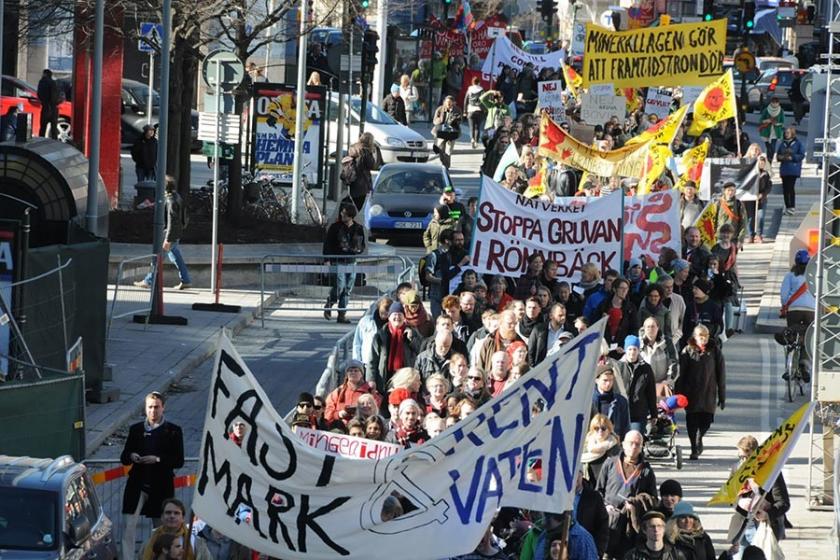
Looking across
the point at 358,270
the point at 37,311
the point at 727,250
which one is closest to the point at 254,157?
the point at 358,270

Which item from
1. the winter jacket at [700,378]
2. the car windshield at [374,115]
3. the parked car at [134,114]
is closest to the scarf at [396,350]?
the winter jacket at [700,378]

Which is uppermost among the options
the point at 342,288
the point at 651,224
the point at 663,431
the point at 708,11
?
the point at 708,11

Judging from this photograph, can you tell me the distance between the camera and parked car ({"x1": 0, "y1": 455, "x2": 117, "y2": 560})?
39.8 feet

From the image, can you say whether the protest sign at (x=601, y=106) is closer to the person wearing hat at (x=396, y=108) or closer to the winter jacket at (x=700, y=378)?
the person wearing hat at (x=396, y=108)

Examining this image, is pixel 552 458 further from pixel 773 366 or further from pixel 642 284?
pixel 773 366

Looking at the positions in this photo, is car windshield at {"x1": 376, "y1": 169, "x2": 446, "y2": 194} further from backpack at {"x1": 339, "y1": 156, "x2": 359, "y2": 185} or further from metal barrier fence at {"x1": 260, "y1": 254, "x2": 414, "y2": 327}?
metal barrier fence at {"x1": 260, "y1": 254, "x2": 414, "y2": 327}

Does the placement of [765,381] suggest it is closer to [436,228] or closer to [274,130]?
[436,228]

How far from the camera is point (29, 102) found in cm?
3978

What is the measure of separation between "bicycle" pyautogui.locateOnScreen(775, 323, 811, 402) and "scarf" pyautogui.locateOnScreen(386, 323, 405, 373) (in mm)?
4825

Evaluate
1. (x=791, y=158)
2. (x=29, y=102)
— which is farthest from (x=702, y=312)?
(x=29, y=102)

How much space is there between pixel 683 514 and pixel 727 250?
11.4 metres

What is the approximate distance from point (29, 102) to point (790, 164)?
14.9 m

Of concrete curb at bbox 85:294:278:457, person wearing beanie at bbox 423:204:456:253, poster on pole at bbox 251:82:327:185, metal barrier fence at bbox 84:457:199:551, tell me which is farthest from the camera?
poster on pole at bbox 251:82:327:185

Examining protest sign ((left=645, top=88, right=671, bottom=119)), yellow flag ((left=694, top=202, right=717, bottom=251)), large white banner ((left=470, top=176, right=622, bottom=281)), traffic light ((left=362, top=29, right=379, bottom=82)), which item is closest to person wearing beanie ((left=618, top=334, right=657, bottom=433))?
large white banner ((left=470, top=176, right=622, bottom=281))
